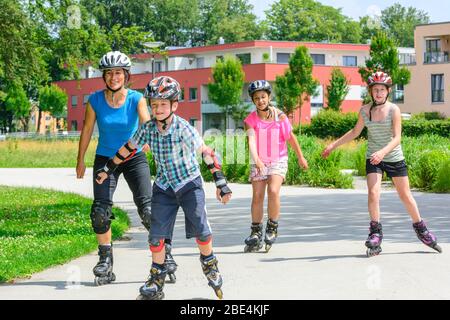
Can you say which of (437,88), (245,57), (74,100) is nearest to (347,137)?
(437,88)

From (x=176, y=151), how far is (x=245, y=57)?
71.8 m

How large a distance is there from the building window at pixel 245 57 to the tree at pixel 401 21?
179ft

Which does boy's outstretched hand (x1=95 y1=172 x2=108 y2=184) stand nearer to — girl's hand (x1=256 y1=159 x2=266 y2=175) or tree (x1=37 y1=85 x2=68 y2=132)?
girl's hand (x1=256 y1=159 x2=266 y2=175)

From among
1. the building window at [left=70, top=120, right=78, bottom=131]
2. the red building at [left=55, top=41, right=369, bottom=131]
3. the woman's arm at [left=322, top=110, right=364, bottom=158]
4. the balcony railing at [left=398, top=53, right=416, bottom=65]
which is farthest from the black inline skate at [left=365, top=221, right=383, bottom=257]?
the building window at [left=70, top=120, right=78, bottom=131]

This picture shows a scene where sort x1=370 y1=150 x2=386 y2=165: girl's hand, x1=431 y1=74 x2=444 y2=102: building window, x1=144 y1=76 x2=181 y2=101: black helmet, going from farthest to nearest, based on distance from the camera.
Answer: x1=431 y1=74 x2=444 y2=102: building window
x1=370 y1=150 x2=386 y2=165: girl's hand
x1=144 y1=76 x2=181 y2=101: black helmet

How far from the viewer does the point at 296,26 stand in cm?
10406

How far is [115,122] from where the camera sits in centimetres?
831

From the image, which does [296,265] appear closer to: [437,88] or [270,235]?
[270,235]

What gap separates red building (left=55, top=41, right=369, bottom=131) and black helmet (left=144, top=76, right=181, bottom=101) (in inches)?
2578

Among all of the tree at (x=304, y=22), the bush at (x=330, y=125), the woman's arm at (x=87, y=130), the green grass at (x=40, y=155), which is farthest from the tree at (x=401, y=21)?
the woman's arm at (x=87, y=130)

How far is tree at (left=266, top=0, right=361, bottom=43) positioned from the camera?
104m

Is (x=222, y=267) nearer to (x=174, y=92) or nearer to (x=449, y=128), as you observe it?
(x=174, y=92)
